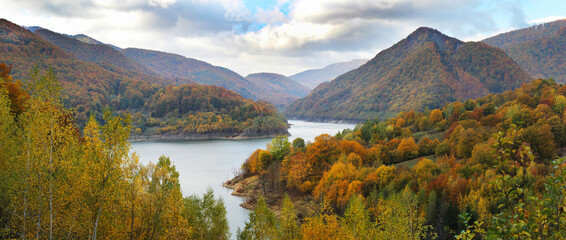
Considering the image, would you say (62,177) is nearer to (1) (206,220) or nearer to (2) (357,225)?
(1) (206,220)

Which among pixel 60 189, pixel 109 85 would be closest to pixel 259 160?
pixel 60 189

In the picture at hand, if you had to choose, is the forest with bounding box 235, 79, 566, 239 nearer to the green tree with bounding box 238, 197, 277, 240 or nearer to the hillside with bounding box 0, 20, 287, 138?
the green tree with bounding box 238, 197, 277, 240

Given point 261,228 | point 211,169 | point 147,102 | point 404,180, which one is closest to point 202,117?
point 147,102

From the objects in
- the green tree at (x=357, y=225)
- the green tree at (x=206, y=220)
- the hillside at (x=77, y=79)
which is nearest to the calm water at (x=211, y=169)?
the green tree at (x=206, y=220)

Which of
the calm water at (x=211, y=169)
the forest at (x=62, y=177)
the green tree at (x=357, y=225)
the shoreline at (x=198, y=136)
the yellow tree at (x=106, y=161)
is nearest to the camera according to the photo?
the yellow tree at (x=106, y=161)

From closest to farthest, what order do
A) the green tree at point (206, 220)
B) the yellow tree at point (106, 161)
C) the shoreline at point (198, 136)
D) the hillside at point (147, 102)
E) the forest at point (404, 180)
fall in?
the yellow tree at point (106, 161), the forest at point (404, 180), the green tree at point (206, 220), the shoreline at point (198, 136), the hillside at point (147, 102)

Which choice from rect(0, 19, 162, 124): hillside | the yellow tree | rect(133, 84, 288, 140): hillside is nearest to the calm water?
the yellow tree

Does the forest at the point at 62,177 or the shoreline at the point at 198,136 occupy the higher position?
the forest at the point at 62,177

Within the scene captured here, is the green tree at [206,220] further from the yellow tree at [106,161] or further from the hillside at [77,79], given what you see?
the hillside at [77,79]
